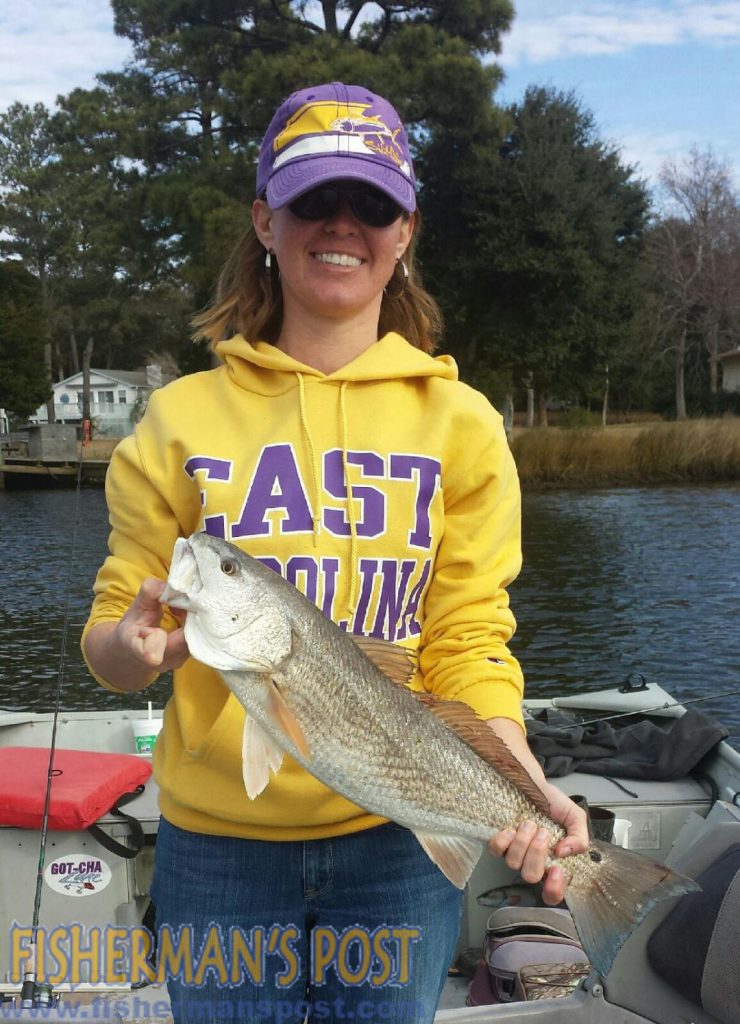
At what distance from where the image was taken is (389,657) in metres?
2.16

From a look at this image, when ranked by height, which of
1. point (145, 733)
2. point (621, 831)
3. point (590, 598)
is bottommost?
point (590, 598)

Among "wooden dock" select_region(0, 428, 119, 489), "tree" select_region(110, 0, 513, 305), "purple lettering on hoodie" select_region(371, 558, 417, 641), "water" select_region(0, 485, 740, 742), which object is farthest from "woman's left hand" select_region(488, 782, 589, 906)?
"wooden dock" select_region(0, 428, 119, 489)

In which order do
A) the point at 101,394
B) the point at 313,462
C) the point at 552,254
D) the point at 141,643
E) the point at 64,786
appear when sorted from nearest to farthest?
1. the point at 141,643
2. the point at 313,462
3. the point at 64,786
4. the point at 552,254
5. the point at 101,394

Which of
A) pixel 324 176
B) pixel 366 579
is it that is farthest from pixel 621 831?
pixel 324 176

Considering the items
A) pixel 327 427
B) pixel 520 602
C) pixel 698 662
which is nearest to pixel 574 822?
pixel 327 427

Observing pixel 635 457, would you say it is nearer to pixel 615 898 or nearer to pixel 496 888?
pixel 496 888

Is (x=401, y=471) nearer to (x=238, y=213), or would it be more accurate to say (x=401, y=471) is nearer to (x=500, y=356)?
(x=238, y=213)

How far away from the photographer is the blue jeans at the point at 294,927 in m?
2.07

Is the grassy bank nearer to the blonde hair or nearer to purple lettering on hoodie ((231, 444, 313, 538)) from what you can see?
the blonde hair

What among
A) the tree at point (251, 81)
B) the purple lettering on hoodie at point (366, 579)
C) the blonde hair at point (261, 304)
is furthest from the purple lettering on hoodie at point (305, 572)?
the tree at point (251, 81)

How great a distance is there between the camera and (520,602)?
16.8m

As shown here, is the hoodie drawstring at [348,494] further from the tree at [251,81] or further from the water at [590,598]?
the tree at [251,81]

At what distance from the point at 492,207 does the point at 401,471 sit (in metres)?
31.5

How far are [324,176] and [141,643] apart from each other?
1.12m
